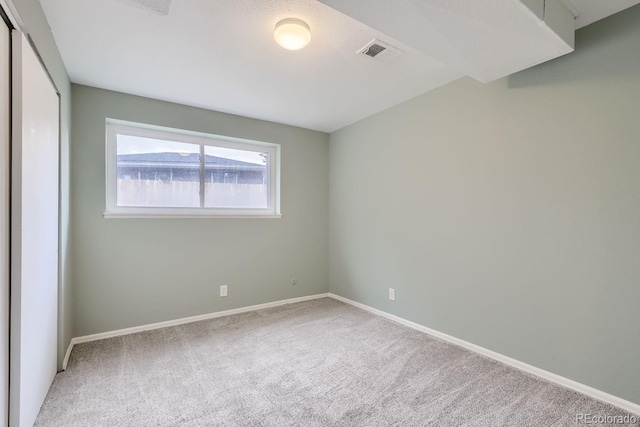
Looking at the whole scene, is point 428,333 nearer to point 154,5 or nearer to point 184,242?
point 184,242

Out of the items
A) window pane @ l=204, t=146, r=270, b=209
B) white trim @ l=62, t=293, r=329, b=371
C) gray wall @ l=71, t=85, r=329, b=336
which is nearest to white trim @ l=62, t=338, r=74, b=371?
white trim @ l=62, t=293, r=329, b=371

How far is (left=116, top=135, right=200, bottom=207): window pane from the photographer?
2.97 metres

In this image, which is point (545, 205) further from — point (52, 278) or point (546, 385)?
point (52, 278)

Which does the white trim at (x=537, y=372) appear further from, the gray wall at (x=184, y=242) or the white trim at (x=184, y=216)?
the white trim at (x=184, y=216)

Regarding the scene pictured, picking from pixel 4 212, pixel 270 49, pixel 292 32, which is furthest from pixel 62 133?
pixel 292 32

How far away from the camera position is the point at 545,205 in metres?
2.09

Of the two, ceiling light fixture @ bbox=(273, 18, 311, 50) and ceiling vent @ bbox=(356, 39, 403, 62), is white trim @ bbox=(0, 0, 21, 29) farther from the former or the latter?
ceiling vent @ bbox=(356, 39, 403, 62)

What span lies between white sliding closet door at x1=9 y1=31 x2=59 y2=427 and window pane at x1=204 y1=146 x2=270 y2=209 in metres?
1.53

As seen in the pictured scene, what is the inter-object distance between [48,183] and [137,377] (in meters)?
1.46

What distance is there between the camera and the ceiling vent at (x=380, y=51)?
2.07m

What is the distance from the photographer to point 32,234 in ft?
5.05

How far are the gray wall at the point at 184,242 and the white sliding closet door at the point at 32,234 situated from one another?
0.75 metres

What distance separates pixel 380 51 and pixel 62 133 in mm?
2481

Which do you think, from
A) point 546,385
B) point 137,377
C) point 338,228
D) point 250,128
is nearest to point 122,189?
point 250,128
